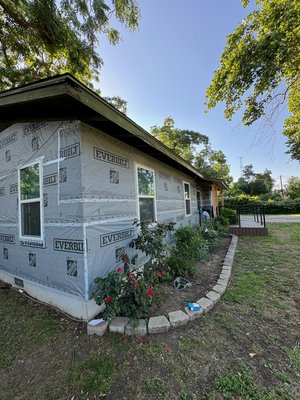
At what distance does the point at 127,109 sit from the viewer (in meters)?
12.2

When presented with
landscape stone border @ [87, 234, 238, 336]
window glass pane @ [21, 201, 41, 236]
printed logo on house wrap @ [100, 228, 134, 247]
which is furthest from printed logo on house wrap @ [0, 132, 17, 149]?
landscape stone border @ [87, 234, 238, 336]

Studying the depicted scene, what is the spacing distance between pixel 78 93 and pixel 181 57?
687 cm

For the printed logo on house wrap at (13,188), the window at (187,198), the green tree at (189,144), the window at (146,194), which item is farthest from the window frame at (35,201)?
the green tree at (189,144)

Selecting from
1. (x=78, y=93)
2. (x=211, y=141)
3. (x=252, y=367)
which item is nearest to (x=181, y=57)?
(x=78, y=93)

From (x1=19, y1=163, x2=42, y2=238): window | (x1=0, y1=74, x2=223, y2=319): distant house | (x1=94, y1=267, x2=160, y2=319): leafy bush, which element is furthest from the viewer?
(x1=19, y1=163, x2=42, y2=238): window

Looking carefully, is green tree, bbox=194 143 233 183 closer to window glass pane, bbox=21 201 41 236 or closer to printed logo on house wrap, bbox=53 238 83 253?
window glass pane, bbox=21 201 41 236

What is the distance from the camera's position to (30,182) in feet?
11.3

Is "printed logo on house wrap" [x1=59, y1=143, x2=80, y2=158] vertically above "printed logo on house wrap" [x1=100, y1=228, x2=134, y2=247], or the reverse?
"printed logo on house wrap" [x1=59, y1=143, x2=80, y2=158]

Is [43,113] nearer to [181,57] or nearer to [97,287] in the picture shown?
[97,287]

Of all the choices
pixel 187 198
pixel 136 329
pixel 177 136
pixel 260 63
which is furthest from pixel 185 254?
pixel 177 136

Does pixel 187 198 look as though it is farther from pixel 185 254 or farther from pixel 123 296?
pixel 123 296

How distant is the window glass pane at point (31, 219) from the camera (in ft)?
10.8

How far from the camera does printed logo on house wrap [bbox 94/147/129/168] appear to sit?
2.94 meters

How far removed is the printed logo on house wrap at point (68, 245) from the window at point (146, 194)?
177cm
